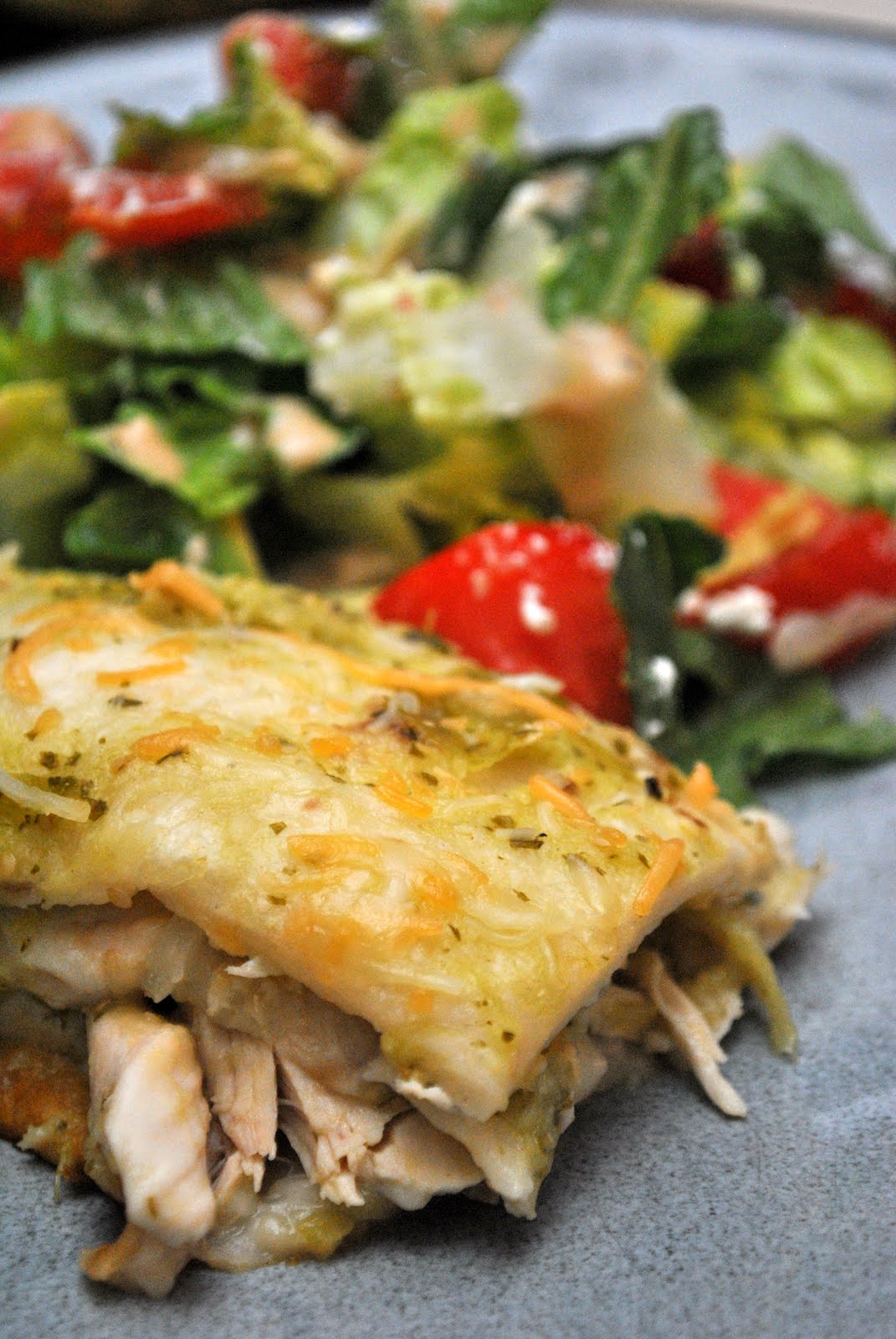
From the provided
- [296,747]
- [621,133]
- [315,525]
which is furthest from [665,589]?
[621,133]

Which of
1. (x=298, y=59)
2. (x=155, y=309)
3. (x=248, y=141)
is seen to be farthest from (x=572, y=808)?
(x=298, y=59)

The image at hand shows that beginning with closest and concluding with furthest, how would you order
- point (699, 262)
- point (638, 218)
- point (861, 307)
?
point (638, 218) < point (699, 262) < point (861, 307)

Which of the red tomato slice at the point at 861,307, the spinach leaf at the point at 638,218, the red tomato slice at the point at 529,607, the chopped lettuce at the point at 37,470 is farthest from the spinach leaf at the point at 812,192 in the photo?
the chopped lettuce at the point at 37,470

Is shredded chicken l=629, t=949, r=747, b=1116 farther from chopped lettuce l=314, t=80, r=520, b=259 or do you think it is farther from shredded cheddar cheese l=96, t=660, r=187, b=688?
chopped lettuce l=314, t=80, r=520, b=259

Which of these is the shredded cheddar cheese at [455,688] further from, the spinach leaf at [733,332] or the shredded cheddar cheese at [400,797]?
the spinach leaf at [733,332]

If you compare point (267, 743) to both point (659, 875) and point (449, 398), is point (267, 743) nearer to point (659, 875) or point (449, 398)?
point (659, 875)
